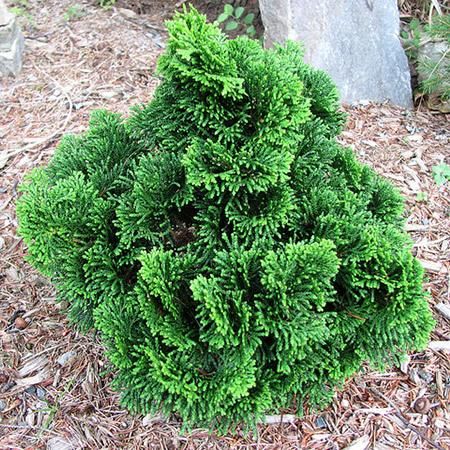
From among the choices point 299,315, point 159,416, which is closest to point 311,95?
point 299,315

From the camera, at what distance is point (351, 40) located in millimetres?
4016

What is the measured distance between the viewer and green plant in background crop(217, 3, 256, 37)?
14.3 feet

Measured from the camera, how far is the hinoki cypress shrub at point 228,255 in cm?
163

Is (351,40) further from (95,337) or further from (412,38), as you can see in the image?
(95,337)

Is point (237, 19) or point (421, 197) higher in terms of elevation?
point (237, 19)

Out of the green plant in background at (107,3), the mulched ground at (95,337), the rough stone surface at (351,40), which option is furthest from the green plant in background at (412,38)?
the green plant in background at (107,3)

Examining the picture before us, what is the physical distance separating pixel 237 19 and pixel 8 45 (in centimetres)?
205

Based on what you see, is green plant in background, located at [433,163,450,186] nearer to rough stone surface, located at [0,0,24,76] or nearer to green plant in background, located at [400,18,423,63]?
green plant in background, located at [400,18,423,63]

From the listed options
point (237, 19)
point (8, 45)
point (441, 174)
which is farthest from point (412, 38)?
point (8, 45)

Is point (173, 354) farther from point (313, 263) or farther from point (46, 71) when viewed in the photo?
point (46, 71)

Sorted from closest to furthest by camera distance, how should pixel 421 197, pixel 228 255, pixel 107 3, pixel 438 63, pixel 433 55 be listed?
pixel 228 255, pixel 421 197, pixel 438 63, pixel 433 55, pixel 107 3

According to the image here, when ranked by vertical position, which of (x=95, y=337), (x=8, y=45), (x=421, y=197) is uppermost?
(x=8, y=45)

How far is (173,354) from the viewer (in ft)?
5.63

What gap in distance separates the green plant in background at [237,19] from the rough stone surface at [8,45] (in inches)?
67.7
